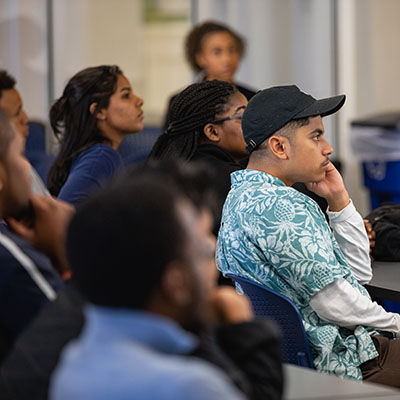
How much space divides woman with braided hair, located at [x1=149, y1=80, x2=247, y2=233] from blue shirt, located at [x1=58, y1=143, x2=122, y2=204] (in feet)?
0.95

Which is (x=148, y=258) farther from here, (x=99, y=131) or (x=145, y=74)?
(x=145, y=74)

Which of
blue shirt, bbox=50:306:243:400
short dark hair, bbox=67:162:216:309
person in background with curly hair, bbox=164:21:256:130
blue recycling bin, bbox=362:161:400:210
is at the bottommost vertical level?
blue recycling bin, bbox=362:161:400:210

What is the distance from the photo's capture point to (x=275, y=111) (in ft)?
7.51

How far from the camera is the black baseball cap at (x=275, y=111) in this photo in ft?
7.48

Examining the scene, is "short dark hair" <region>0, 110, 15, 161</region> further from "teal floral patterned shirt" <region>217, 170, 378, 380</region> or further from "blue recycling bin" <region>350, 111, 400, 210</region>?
"blue recycling bin" <region>350, 111, 400, 210</region>

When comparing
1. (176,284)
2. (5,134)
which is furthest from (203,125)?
(176,284)

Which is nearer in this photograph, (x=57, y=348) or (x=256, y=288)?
(x=57, y=348)

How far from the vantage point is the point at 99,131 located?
355 centimetres

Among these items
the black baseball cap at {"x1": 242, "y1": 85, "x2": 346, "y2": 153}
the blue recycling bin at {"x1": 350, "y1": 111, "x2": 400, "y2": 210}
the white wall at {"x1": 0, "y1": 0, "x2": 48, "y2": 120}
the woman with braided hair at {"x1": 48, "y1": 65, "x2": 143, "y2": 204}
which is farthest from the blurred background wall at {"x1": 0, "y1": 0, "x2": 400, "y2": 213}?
the black baseball cap at {"x1": 242, "y1": 85, "x2": 346, "y2": 153}

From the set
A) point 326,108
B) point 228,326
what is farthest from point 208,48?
point 228,326

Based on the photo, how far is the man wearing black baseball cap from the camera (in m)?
2.03

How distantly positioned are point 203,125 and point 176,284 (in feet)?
6.83

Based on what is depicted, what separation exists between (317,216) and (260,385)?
951 mm

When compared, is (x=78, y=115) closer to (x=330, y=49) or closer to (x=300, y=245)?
(x=300, y=245)
